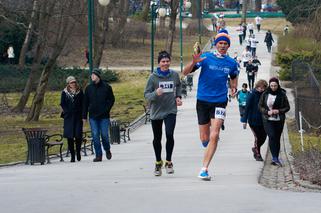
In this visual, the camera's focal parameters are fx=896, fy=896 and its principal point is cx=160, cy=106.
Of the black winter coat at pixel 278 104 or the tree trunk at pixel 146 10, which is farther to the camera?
the tree trunk at pixel 146 10

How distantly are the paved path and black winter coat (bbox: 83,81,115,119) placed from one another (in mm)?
958

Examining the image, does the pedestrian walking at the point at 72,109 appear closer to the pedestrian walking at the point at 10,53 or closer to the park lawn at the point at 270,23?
the pedestrian walking at the point at 10,53

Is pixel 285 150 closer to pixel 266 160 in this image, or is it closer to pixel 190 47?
pixel 266 160

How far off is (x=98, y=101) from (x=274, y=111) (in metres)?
3.31

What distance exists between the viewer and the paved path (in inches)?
403

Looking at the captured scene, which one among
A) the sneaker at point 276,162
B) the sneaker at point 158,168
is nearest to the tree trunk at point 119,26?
the sneaker at point 276,162

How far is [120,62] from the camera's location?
63.5 m

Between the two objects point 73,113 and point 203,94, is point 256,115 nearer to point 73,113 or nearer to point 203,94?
point 73,113

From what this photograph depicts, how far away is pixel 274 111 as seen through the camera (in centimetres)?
1567

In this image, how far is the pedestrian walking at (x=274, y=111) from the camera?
15734mm

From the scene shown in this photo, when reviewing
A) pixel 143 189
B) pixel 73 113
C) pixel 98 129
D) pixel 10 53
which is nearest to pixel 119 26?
pixel 10 53

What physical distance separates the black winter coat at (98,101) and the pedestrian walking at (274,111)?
289 cm

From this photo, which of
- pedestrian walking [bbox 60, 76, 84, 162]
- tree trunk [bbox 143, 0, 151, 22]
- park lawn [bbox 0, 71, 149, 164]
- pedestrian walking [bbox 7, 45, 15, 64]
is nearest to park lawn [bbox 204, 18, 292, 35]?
tree trunk [bbox 143, 0, 151, 22]

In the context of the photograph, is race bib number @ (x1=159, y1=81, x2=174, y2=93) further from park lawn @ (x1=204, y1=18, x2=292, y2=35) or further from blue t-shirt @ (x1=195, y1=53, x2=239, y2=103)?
park lawn @ (x1=204, y1=18, x2=292, y2=35)
